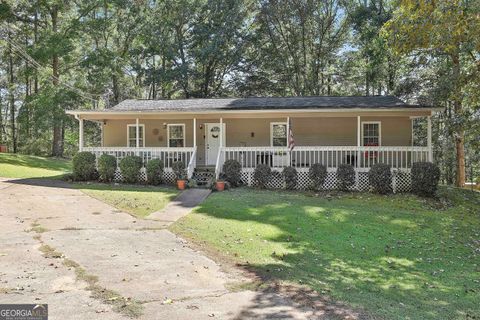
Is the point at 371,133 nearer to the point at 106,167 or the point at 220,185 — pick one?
the point at 220,185

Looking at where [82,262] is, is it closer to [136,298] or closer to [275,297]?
[136,298]

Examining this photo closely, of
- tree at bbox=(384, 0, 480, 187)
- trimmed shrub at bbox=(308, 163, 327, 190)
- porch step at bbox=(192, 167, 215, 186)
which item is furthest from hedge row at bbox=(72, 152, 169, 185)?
tree at bbox=(384, 0, 480, 187)

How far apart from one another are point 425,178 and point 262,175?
5703 mm

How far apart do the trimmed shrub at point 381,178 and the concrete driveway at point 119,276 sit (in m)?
8.29

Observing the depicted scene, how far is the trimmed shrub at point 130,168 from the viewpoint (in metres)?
14.6

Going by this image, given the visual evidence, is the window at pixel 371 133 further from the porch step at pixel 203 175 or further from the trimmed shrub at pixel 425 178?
the porch step at pixel 203 175

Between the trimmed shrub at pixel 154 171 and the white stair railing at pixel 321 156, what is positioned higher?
the white stair railing at pixel 321 156

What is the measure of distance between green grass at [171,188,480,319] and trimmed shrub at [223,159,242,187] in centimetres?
159

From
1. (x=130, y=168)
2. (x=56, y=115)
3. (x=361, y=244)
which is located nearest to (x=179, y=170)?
(x=130, y=168)

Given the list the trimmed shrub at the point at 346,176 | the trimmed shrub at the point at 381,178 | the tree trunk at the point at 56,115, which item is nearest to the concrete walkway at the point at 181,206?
the trimmed shrub at the point at 346,176

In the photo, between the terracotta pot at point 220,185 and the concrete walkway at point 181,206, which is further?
the terracotta pot at point 220,185

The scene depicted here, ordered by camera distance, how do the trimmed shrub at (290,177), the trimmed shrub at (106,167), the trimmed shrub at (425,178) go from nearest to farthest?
the trimmed shrub at (425,178)
the trimmed shrub at (290,177)
the trimmed shrub at (106,167)

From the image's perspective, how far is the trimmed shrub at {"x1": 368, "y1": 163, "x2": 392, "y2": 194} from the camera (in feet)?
43.8

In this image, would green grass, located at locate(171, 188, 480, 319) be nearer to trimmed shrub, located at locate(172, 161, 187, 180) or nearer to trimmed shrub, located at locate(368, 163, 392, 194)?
trimmed shrub, located at locate(368, 163, 392, 194)
